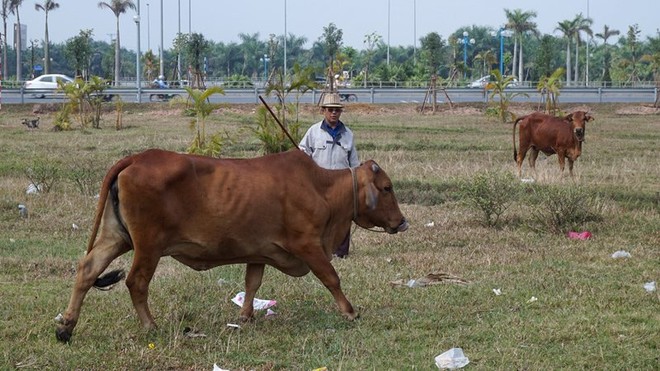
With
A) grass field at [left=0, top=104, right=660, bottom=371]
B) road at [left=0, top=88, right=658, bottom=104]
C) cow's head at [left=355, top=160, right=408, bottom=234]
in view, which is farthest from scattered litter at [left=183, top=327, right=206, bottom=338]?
road at [left=0, top=88, right=658, bottom=104]

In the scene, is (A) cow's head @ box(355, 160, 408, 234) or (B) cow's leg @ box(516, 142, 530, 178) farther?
(B) cow's leg @ box(516, 142, 530, 178)

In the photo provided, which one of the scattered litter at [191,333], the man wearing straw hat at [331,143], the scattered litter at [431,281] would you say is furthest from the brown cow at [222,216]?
the man wearing straw hat at [331,143]

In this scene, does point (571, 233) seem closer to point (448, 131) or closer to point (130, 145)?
point (130, 145)

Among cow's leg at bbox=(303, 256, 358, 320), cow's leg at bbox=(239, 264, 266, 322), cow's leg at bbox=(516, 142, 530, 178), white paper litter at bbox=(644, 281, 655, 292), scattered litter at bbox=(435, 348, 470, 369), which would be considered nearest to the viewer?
scattered litter at bbox=(435, 348, 470, 369)

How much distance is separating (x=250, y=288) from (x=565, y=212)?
16.5ft

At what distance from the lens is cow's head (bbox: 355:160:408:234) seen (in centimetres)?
766

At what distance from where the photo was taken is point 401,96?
47062 millimetres

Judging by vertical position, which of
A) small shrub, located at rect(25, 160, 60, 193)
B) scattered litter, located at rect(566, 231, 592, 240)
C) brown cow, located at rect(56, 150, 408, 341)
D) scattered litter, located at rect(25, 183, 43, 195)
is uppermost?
brown cow, located at rect(56, 150, 408, 341)

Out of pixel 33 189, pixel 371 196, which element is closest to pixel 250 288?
pixel 371 196

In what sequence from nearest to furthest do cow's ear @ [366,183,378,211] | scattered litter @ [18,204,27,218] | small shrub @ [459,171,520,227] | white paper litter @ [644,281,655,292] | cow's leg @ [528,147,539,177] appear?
cow's ear @ [366,183,378,211], white paper litter @ [644,281,655,292], small shrub @ [459,171,520,227], scattered litter @ [18,204,27,218], cow's leg @ [528,147,539,177]

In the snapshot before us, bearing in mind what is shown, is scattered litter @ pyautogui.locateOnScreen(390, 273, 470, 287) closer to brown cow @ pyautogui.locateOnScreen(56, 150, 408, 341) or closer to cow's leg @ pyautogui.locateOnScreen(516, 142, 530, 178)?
brown cow @ pyautogui.locateOnScreen(56, 150, 408, 341)

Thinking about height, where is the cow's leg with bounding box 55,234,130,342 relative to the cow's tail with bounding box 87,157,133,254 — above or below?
below

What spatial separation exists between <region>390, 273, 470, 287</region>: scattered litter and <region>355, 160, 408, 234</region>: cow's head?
0.93m

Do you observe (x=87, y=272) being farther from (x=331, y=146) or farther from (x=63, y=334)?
(x=331, y=146)
